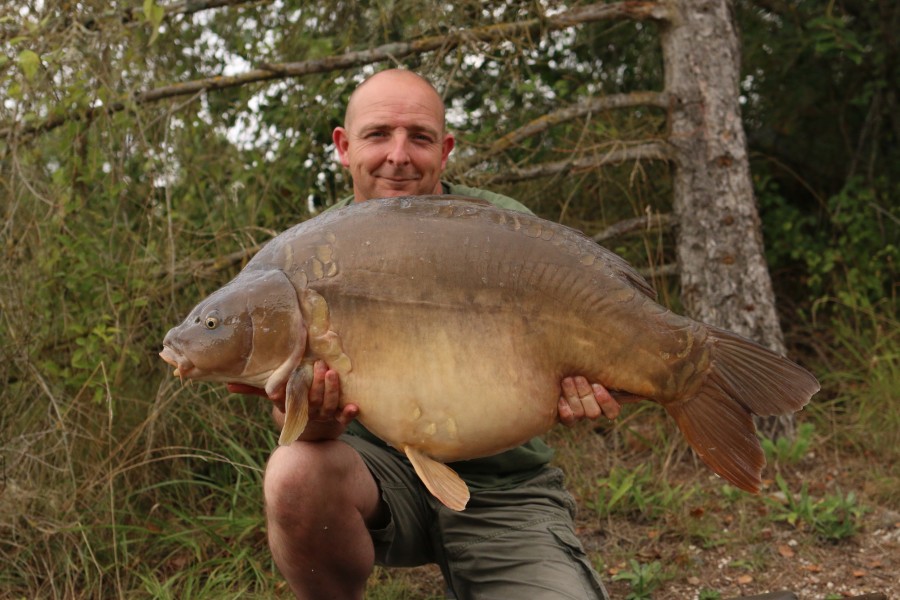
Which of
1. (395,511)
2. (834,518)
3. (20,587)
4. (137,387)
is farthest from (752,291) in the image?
(20,587)

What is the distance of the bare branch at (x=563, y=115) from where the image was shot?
11.4 feet

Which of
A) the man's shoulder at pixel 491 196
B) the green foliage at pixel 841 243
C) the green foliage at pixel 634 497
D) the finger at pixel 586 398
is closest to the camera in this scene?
the finger at pixel 586 398

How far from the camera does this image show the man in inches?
80.0

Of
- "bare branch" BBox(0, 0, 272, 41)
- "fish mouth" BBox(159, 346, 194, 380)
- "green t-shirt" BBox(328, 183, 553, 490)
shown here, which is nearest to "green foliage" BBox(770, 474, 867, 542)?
"green t-shirt" BBox(328, 183, 553, 490)

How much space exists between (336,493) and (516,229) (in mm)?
665

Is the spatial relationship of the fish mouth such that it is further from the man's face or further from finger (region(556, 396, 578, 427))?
the man's face

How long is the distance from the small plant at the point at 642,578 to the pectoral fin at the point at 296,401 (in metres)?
1.38

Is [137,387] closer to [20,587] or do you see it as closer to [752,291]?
[20,587]

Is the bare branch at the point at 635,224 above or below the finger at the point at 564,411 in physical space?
above

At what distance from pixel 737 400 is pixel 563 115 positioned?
196 cm

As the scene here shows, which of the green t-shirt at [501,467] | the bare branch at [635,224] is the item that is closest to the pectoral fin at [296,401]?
the green t-shirt at [501,467]

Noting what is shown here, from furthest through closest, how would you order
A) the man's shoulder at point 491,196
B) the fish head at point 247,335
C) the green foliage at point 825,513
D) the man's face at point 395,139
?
the green foliage at point 825,513 < the man's shoulder at point 491,196 < the man's face at point 395,139 < the fish head at point 247,335

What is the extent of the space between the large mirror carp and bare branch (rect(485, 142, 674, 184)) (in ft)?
5.60

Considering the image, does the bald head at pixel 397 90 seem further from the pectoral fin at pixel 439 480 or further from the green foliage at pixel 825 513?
the green foliage at pixel 825 513
